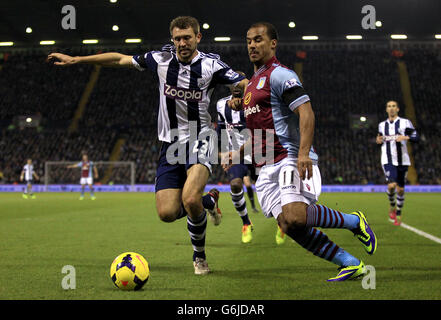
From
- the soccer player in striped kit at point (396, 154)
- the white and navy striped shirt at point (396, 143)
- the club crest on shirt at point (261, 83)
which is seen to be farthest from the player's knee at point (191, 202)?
the white and navy striped shirt at point (396, 143)

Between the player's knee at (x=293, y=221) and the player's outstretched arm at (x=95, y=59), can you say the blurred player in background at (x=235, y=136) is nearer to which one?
the player's outstretched arm at (x=95, y=59)

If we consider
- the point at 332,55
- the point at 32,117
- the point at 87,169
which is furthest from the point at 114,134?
the point at 332,55

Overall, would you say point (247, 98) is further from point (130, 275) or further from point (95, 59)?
point (130, 275)

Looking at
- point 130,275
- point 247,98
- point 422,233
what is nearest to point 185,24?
point 247,98

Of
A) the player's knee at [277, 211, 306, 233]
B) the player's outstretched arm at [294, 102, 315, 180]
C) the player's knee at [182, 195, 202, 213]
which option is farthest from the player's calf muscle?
the player's outstretched arm at [294, 102, 315, 180]

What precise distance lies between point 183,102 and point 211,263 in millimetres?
1692

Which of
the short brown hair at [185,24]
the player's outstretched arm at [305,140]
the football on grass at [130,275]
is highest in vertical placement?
the short brown hair at [185,24]

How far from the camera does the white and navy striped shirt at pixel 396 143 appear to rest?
32.3 ft

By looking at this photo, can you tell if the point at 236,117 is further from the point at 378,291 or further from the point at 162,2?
the point at 162,2

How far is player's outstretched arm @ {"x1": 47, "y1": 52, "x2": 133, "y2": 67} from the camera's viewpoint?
487 cm

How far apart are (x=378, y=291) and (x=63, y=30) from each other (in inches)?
1211

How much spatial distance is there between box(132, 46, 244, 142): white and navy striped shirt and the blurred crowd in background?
2367 centimetres

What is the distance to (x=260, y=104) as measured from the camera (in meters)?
4.40

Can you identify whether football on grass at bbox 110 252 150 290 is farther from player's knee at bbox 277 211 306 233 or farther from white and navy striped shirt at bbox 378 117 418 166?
white and navy striped shirt at bbox 378 117 418 166
